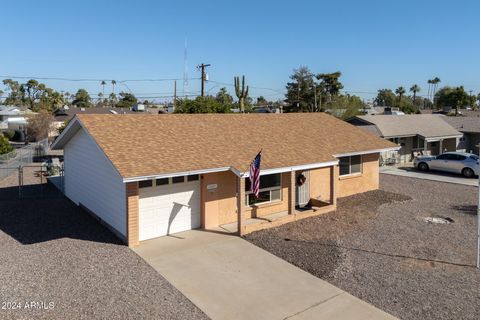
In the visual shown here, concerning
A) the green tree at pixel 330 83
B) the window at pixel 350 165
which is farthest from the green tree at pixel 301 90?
the window at pixel 350 165

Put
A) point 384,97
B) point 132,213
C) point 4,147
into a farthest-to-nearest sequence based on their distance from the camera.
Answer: point 384,97 < point 4,147 < point 132,213

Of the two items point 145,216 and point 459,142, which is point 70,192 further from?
point 459,142

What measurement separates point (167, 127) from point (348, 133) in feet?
31.8

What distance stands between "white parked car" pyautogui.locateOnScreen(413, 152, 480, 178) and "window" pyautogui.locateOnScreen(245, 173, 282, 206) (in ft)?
50.7

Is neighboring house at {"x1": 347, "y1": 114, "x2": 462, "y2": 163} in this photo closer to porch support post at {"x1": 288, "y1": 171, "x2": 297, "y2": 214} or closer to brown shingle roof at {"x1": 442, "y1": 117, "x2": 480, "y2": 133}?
brown shingle roof at {"x1": 442, "y1": 117, "x2": 480, "y2": 133}

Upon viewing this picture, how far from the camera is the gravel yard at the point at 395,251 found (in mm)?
8906

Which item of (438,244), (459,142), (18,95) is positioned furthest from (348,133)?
(18,95)

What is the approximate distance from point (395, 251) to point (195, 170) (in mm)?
6511

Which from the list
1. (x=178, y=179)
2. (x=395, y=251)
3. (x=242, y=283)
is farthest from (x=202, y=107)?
(x=242, y=283)

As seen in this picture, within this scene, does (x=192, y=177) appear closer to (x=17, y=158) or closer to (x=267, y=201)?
(x=267, y=201)

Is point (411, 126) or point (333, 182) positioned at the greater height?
point (411, 126)

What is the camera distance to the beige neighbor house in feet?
41.3

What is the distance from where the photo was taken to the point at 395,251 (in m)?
11.8

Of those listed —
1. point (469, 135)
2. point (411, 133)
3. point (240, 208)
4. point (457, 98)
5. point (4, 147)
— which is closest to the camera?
point (240, 208)
